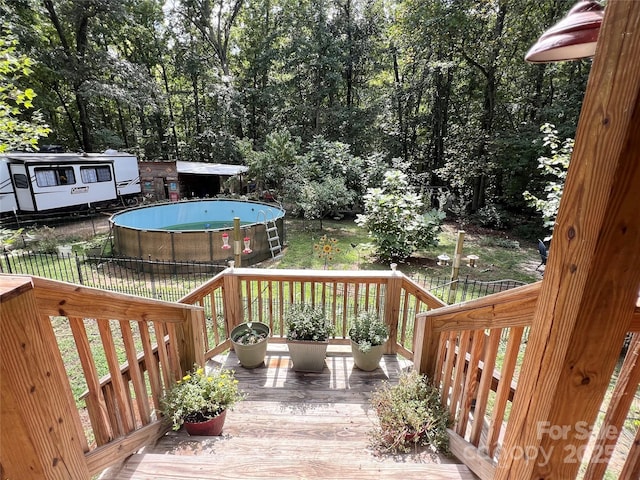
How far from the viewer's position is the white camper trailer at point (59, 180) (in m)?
11.5

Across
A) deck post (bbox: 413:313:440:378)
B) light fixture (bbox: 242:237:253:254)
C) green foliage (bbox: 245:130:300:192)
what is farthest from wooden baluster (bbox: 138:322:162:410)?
green foliage (bbox: 245:130:300:192)

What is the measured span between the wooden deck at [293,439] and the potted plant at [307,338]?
0.12 meters

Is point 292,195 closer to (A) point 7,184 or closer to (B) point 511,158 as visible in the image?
(B) point 511,158

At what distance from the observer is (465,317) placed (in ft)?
6.16

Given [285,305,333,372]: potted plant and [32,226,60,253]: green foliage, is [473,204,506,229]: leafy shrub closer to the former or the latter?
[285,305,333,372]: potted plant

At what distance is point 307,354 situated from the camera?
315 cm

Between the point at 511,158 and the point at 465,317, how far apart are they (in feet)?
41.0

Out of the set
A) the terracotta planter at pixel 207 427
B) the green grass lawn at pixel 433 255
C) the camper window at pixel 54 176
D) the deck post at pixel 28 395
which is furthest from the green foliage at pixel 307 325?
the camper window at pixel 54 176

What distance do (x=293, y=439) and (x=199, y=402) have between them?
717 mm

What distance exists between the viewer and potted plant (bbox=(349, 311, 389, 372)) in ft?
10.2

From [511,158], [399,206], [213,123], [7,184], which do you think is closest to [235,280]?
[399,206]

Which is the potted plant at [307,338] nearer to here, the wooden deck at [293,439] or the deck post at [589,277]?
the wooden deck at [293,439]

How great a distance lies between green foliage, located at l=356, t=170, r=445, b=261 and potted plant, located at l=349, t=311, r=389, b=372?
520 centimetres

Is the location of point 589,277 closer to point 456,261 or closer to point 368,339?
point 368,339
